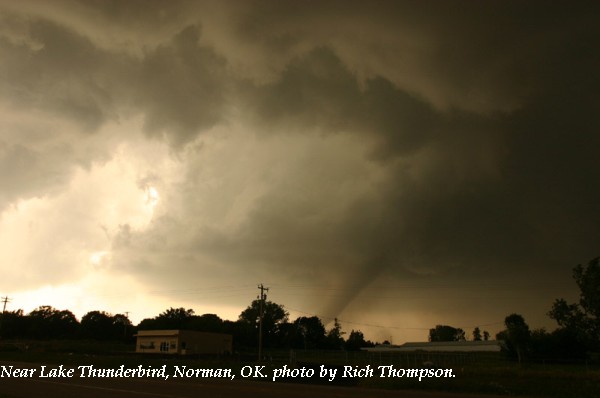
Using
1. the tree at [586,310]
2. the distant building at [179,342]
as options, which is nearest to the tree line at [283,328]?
the tree at [586,310]

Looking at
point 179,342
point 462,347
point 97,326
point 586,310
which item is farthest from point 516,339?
point 97,326

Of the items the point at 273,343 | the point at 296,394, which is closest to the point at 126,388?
the point at 296,394

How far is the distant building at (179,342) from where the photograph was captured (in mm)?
86312

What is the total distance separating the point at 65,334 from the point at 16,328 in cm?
1369

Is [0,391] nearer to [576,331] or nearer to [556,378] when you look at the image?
[556,378]

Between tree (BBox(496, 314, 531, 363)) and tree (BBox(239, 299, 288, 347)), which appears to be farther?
tree (BBox(239, 299, 288, 347))

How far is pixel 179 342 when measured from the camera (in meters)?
86.1

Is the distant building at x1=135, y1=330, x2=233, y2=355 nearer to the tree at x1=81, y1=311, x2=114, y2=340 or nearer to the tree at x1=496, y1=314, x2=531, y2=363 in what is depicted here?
the tree at x1=496, y1=314, x2=531, y2=363

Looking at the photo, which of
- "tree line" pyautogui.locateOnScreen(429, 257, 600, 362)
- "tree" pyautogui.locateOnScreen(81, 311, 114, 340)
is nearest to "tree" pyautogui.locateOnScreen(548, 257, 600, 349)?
"tree line" pyautogui.locateOnScreen(429, 257, 600, 362)

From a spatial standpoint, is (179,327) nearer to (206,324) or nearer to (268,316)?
(206,324)

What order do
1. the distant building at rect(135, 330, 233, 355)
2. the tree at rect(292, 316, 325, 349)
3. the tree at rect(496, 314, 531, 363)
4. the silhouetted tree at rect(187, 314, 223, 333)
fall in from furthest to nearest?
the tree at rect(292, 316, 325, 349) < the silhouetted tree at rect(187, 314, 223, 333) < the distant building at rect(135, 330, 233, 355) < the tree at rect(496, 314, 531, 363)

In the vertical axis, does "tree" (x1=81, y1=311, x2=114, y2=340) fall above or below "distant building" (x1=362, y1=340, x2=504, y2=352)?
above

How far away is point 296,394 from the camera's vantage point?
24906mm

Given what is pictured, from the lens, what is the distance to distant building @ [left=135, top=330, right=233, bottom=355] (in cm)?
8631
